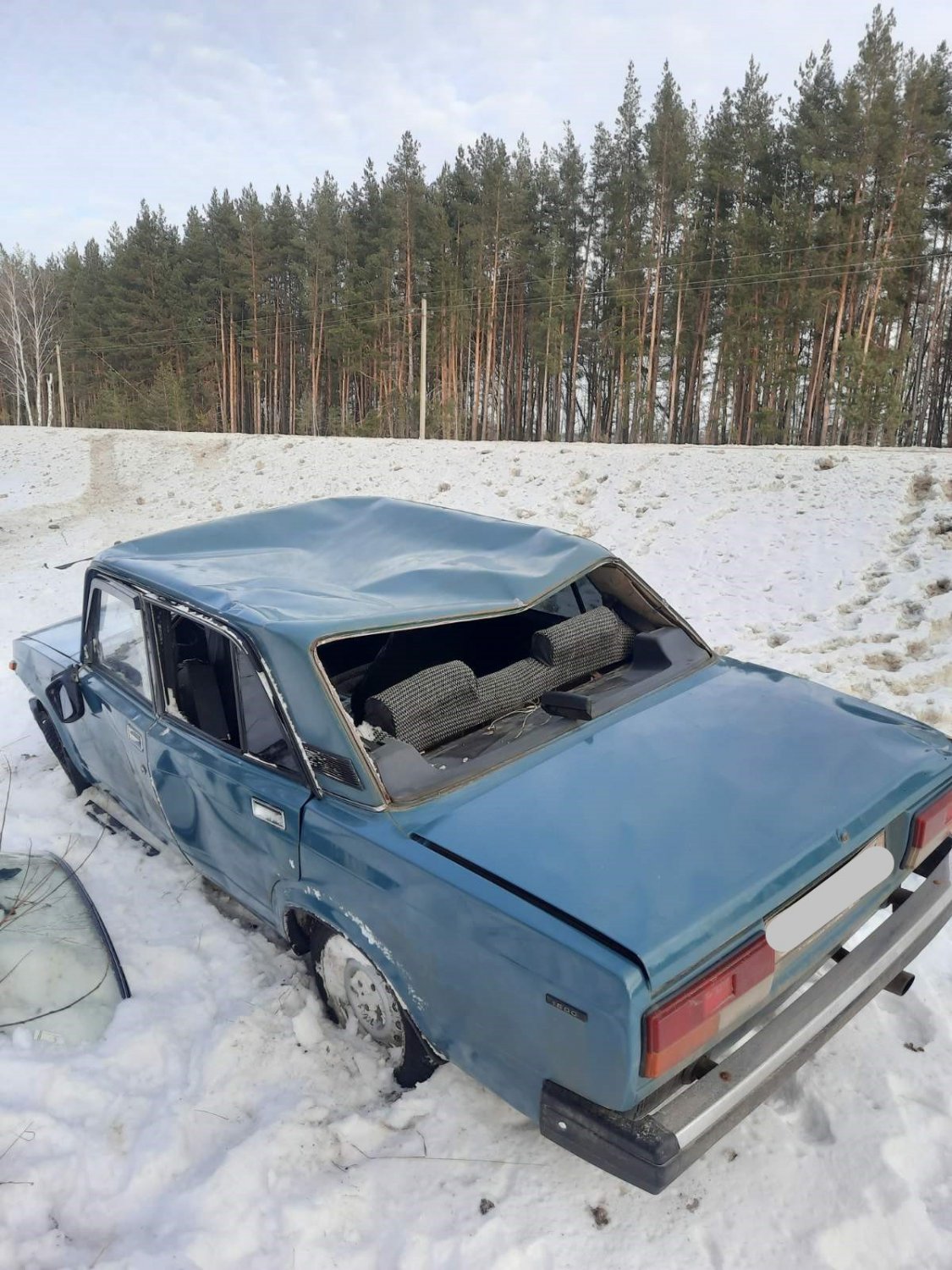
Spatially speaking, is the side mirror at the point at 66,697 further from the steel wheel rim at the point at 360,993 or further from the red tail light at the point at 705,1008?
the red tail light at the point at 705,1008

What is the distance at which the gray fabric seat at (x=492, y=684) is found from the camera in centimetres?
250

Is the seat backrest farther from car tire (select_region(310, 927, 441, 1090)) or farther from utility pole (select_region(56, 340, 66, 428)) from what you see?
utility pole (select_region(56, 340, 66, 428))

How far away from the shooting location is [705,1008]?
169 centimetres

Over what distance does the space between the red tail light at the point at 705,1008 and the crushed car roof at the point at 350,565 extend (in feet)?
4.35

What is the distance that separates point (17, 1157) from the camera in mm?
2133

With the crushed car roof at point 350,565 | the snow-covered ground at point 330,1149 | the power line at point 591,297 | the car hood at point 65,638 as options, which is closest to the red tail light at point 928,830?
the snow-covered ground at point 330,1149

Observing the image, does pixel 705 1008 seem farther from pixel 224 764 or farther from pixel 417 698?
pixel 224 764

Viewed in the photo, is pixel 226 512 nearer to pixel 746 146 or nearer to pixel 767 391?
pixel 767 391

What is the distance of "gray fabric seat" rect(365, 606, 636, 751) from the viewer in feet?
8.20

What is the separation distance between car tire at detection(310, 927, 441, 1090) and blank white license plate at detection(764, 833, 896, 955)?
102 cm

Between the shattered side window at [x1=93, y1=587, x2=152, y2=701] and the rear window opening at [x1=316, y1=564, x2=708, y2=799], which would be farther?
the shattered side window at [x1=93, y1=587, x2=152, y2=701]

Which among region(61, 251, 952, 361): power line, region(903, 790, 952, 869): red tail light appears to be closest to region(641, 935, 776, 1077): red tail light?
region(903, 790, 952, 869): red tail light

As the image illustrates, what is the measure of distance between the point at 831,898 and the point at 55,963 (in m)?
2.62

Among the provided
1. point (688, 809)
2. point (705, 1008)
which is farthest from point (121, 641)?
point (705, 1008)
